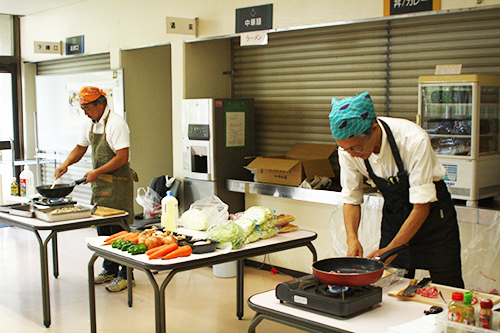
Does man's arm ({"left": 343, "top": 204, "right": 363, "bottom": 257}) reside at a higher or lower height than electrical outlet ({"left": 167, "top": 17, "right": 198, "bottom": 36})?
lower

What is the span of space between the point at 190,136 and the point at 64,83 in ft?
11.1

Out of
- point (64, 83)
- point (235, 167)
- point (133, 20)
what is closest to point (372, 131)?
point (235, 167)

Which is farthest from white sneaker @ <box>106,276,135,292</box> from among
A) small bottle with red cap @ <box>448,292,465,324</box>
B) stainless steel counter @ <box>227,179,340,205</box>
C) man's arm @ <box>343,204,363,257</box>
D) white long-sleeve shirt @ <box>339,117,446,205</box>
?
small bottle with red cap @ <box>448,292,465,324</box>

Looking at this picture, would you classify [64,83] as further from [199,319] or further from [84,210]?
[199,319]

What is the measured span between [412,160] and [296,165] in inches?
105

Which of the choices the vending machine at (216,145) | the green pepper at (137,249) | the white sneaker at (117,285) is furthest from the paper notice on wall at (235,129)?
the green pepper at (137,249)

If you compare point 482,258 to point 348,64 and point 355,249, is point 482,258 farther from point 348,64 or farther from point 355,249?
point 348,64

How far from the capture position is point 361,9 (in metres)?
4.65

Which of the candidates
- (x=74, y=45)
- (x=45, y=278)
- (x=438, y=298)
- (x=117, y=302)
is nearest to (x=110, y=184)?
(x=117, y=302)

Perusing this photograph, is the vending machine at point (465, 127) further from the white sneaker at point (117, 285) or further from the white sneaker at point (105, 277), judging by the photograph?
the white sneaker at point (105, 277)

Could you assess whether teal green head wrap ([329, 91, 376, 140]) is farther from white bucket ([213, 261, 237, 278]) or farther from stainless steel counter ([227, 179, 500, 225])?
white bucket ([213, 261, 237, 278])

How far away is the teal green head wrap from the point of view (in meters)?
2.58

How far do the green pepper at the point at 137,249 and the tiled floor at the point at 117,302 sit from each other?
1366mm

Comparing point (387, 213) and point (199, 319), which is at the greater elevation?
point (387, 213)
